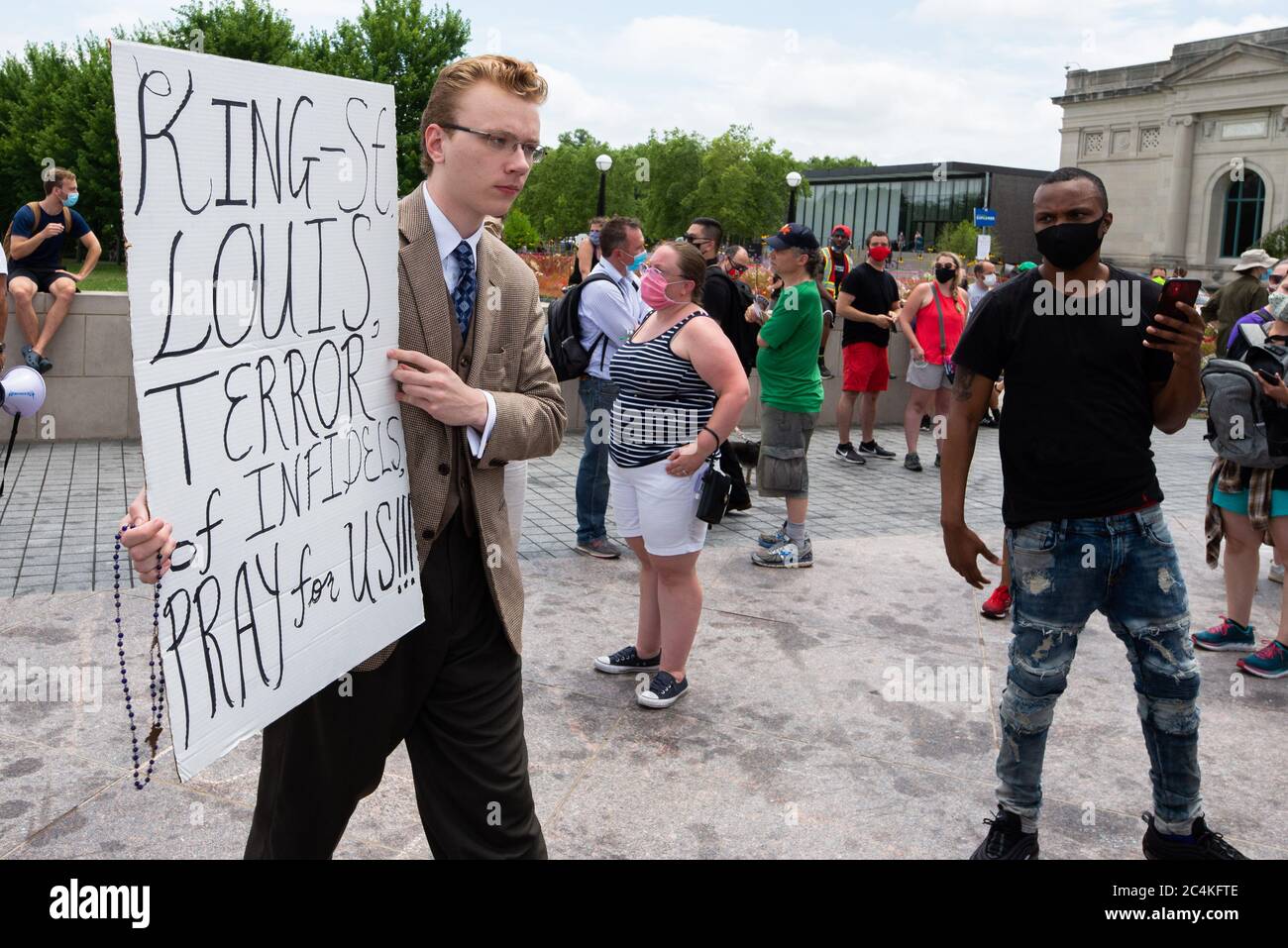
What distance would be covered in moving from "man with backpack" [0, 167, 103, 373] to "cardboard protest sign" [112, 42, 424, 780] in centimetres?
849

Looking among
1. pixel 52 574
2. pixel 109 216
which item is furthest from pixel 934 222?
pixel 52 574

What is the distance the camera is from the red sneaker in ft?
20.6

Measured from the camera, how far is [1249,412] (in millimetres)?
5246

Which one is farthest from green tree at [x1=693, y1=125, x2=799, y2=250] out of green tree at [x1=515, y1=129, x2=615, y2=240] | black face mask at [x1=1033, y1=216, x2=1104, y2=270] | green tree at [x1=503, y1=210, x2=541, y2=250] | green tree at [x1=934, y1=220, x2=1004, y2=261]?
black face mask at [x1=1033, y1=216, x2=1104, y2=270]

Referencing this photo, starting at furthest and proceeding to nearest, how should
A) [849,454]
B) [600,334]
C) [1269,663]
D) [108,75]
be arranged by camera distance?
[108,75]
[849,454]
[600,334]
[1269,663]

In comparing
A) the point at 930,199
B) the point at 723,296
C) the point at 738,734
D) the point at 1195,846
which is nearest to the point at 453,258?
the point at 738,734

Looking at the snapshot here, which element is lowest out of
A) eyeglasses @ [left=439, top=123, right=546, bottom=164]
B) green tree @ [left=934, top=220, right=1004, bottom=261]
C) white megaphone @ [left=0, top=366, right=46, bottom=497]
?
white megaphone @ [left=0, top=366, right=46, bottom=497]

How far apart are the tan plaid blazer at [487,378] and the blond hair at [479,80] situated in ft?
0.60

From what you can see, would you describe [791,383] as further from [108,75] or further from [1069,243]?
[108,75]

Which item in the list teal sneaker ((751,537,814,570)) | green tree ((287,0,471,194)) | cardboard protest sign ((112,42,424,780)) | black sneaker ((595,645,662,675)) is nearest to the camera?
cardboard protest sign ((112,42,424,780))

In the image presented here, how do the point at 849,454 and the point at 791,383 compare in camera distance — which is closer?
the point at 791,383

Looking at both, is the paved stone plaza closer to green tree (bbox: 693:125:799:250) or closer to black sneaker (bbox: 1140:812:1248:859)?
black sneaker (bbox: 1140:812:1248:859)

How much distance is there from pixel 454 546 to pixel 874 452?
928 centimetres
